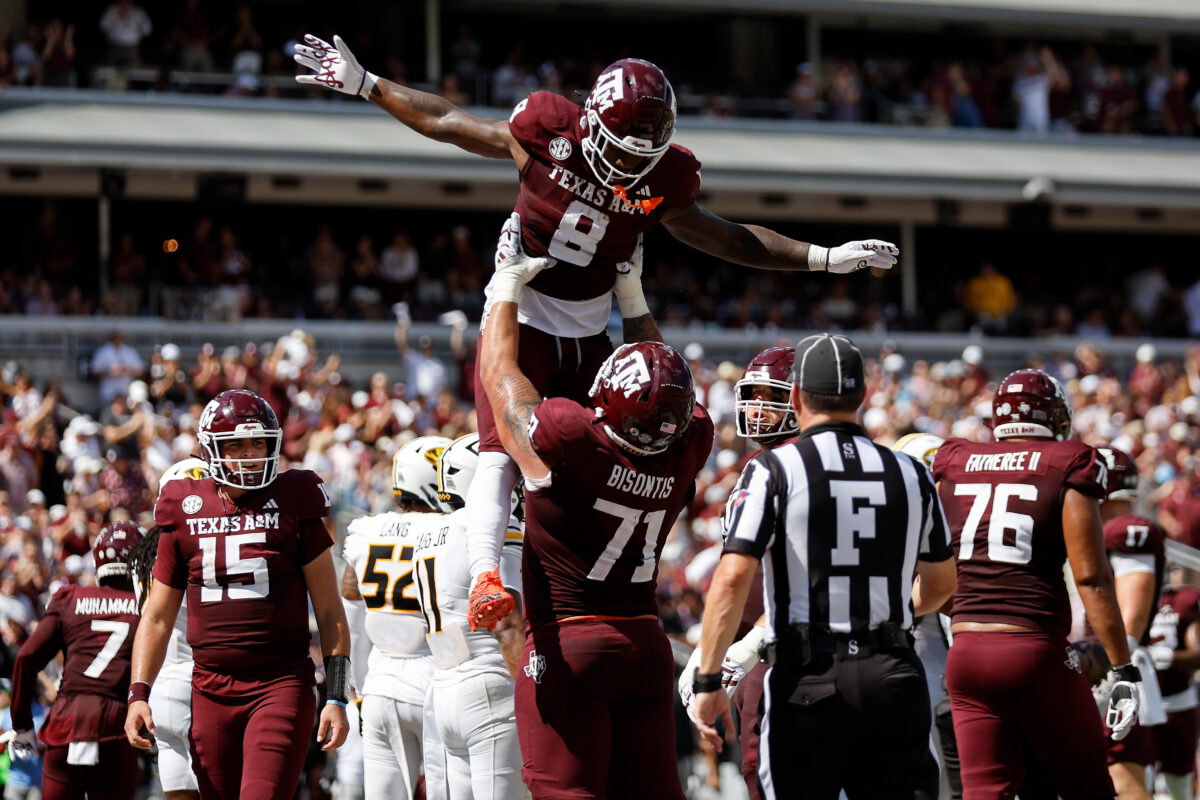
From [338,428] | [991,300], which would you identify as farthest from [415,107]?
[991,300]

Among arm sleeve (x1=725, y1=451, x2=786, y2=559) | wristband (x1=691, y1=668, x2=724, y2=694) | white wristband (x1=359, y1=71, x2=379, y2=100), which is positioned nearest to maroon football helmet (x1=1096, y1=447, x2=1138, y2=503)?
arm sleeve (x1=725, y1=451, x2=786, y2=559)

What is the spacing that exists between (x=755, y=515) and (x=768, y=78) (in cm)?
2386

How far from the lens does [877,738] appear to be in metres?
5.14

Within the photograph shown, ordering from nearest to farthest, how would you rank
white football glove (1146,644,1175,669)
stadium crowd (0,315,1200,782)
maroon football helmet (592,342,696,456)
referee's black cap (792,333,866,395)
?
maroon football helmet (592,342,696,456)
referee's black cap (792,333,866,395)
white football glove (1146,644,1175,669)
stadium crowd (0,315,1200,782)

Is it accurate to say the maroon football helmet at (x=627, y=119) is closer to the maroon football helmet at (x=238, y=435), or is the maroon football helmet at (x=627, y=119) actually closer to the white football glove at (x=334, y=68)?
the white football glove at (x=334, y=68)

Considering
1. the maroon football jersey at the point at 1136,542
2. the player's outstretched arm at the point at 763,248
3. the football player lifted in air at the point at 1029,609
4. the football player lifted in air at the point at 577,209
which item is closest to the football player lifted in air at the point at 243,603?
the football player lifted in air at the point at 577,209

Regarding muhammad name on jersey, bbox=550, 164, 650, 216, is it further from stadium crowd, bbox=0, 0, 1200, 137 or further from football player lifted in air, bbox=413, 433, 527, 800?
stadium crowd, bbox=0, 0, 1200, 137

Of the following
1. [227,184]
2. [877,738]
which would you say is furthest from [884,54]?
[877,738]

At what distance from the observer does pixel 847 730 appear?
512cm

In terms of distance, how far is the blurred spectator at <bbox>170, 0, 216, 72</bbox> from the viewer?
23.2 m

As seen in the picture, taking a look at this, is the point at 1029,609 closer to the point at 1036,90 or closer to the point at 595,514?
the point at 595,514

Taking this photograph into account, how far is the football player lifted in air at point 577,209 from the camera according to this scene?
5914 mm

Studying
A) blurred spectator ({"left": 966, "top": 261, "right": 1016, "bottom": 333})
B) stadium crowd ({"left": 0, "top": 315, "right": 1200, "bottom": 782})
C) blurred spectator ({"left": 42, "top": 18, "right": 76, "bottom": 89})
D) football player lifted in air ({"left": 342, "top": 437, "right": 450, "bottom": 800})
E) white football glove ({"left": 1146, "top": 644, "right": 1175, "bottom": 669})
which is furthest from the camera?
blurred spectator ({"left": 966, "top": 261, "right": 1016, "bottom": 333})

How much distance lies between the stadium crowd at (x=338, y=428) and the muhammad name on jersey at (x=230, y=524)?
14.4 feet
